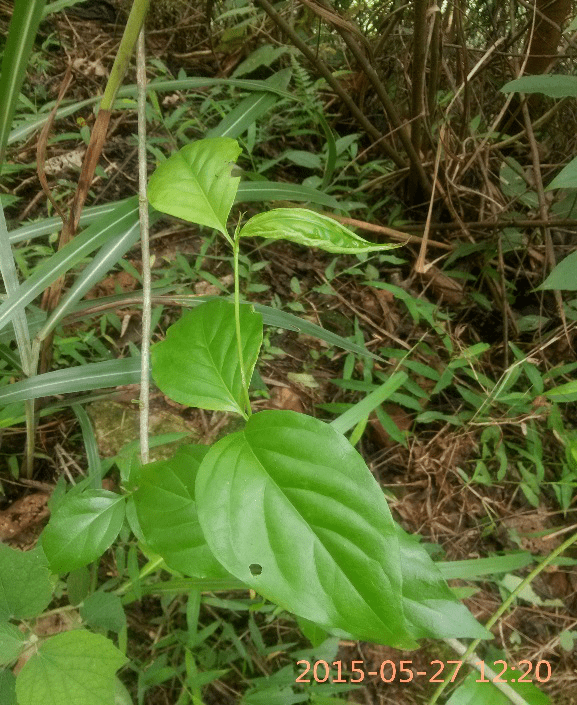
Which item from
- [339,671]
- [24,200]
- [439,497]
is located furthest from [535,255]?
[24,200]

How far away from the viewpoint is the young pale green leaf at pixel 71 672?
0.56 m

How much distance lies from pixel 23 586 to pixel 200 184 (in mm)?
504

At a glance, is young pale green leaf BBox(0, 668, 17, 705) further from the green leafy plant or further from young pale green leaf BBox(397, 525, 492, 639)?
young pale green leaf BBox(397, 525, 492, 639)

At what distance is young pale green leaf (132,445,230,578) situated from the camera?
513 mm

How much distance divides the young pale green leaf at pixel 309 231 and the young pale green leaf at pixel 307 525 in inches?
6.0

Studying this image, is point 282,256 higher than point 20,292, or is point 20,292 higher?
point 20,292

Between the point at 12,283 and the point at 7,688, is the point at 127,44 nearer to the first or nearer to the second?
the point at 12,283

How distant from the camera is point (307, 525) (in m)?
0.41

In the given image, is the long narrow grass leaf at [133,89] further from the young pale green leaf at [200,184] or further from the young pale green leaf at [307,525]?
the young pale green leaf at [307,525]

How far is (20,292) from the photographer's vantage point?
2.62 ft

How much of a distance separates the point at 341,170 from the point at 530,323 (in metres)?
0.70

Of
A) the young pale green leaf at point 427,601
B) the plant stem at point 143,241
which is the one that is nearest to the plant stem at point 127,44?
the plant stem at point 143,241

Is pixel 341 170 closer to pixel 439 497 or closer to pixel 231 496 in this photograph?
pixel 439 497

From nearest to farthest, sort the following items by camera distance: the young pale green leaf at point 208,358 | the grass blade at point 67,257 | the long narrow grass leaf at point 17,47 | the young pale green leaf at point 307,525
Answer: the young pale green leaf at point 307,525
the young pale green leaf at point 208,358
the long narrow grass leaf at point 17,47
the grass blade at point 67,257
